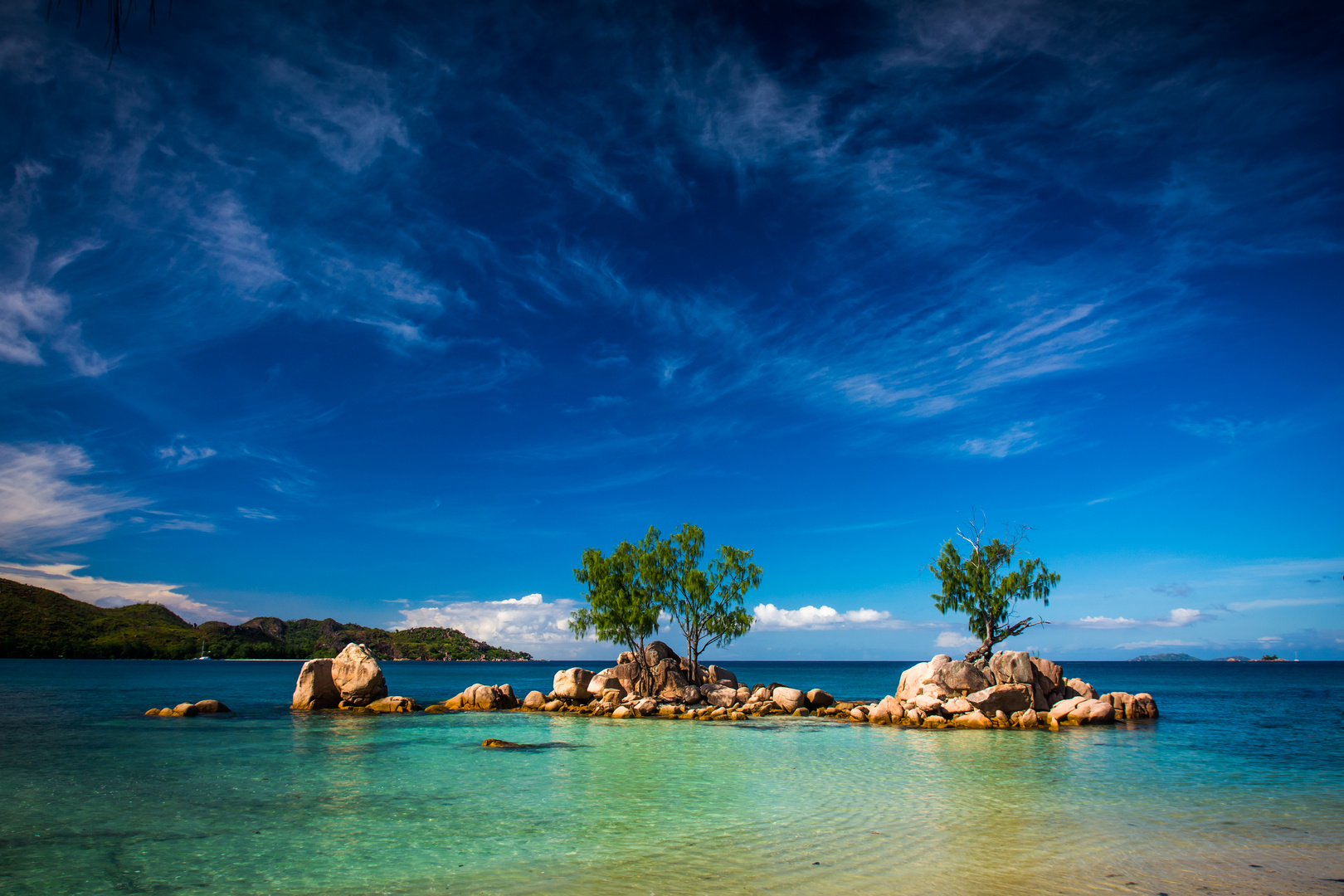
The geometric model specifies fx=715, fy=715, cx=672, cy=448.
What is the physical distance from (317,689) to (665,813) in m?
39.6

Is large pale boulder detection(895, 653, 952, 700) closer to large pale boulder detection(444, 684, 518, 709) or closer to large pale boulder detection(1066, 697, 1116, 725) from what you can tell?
large pale boulder detection(1066, 697, 1116, 725)

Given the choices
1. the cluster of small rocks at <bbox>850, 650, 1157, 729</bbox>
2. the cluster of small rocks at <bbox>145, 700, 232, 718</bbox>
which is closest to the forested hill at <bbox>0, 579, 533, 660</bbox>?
the cluster of small rocks at <bbox>145, 700, 232, 718</bbox>

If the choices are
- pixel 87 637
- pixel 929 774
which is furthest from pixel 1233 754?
pixel 87 637

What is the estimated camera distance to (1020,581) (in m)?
49.2

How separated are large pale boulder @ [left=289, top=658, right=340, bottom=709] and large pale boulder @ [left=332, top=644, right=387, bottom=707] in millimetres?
404

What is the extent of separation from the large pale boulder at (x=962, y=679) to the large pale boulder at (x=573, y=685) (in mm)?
23308

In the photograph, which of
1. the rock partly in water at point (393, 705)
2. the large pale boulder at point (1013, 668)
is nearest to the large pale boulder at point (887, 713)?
the large pale boulder at point (1013, 668)

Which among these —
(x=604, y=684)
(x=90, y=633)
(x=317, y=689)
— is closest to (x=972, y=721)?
(x=604, y=684)

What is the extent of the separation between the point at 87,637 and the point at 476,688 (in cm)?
14894

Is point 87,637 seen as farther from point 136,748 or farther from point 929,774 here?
point 929,774

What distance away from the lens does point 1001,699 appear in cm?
3912

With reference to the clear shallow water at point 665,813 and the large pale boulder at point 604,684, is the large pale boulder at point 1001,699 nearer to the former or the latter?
the clear shallow water at point 665,813

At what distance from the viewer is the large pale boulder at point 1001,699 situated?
38.8 meters

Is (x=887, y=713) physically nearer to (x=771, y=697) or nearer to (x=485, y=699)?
(x=771, y=697)
